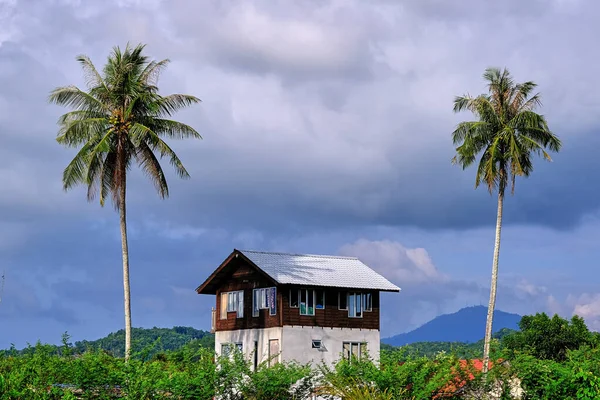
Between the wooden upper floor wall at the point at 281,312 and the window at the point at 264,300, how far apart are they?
20cm

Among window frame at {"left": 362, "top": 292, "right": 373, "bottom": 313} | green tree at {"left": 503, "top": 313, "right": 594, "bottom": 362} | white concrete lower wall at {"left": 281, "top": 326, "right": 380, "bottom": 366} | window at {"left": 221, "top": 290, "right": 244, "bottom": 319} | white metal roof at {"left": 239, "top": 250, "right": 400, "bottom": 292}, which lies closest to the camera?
white concrete lower wall at {"left": 281, "top": 326, "right": 380, "bottom": 366}

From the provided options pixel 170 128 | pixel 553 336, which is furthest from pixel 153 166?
pixel 553 336

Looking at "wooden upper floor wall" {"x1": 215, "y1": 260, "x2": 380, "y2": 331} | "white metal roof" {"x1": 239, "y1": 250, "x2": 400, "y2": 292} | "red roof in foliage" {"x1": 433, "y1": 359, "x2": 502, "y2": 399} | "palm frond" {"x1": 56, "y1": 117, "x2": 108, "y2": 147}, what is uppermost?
"palm frond" {"x1": 56, "y1": 117, "x2": 108, "y2": 147}

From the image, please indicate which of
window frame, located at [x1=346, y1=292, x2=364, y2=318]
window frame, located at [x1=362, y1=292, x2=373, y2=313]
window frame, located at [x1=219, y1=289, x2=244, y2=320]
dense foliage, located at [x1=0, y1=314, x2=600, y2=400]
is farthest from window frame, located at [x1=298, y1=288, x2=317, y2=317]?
dense foliage, located at [x1=0, y1=314, x2=600, y2=400]

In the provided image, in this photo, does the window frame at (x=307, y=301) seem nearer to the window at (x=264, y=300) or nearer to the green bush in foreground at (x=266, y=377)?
the window at (x=264, y=300)

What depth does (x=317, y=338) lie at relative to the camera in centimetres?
5369

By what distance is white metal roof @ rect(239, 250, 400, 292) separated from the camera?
Answer: 54.2m

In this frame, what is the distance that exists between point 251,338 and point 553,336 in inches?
1163

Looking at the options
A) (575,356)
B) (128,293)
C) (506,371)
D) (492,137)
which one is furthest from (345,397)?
(492,137)

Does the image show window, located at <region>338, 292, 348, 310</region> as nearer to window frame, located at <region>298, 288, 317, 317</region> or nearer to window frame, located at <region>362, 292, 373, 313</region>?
window frame, located at <region>362, 292, 373, 313</region>

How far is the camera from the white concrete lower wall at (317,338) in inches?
2074

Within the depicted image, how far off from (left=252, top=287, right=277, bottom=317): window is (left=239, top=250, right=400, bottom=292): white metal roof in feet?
3.99

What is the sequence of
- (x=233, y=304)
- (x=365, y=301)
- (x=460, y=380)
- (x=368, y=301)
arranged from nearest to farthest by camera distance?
(x=460, y=380), (x=365, y=301), (x=368, y=301), (x=233, y=304)

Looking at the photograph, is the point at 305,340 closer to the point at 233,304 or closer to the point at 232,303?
the point at 233,304
